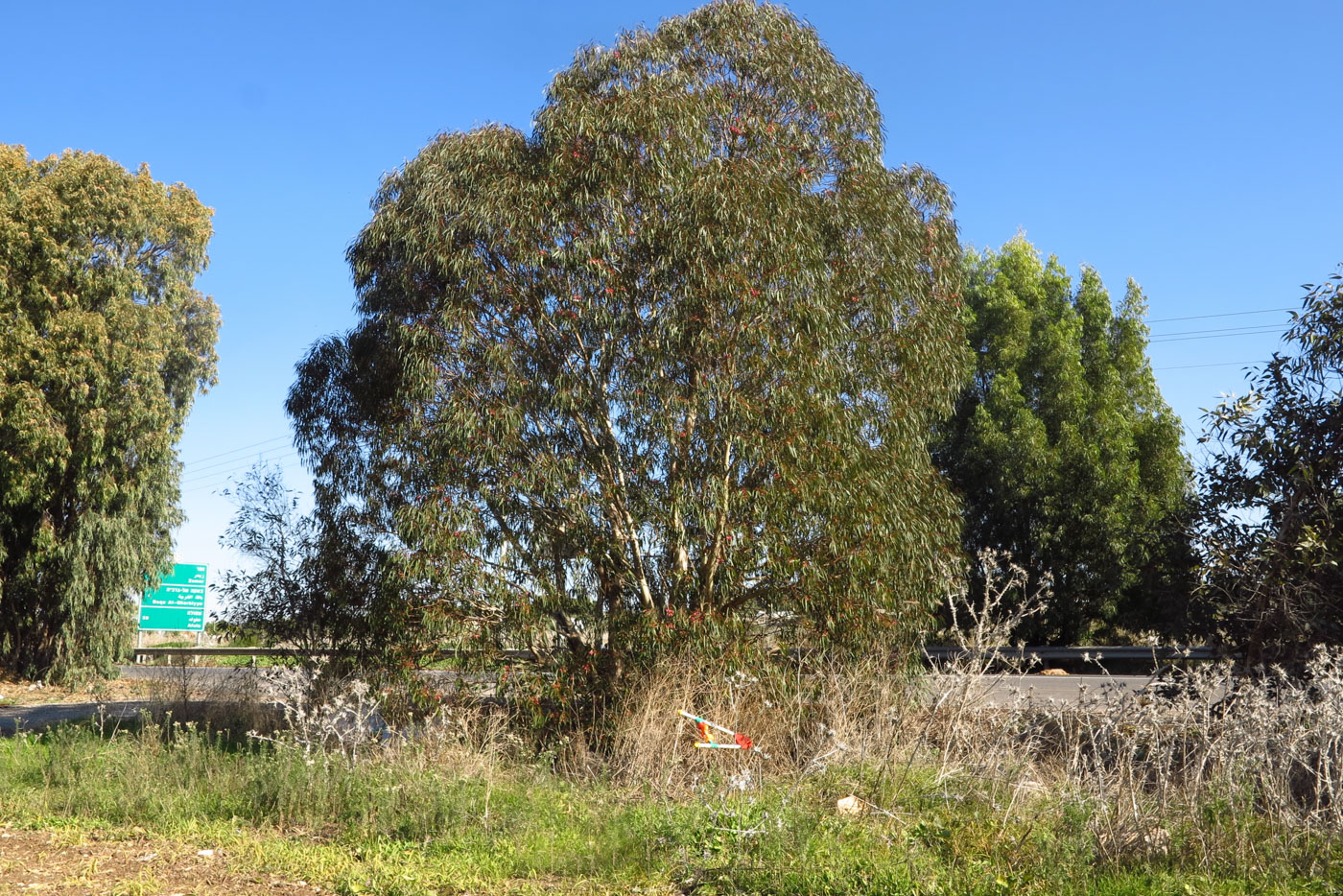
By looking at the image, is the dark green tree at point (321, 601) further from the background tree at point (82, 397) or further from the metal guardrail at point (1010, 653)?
the background tree at point (82, 397)

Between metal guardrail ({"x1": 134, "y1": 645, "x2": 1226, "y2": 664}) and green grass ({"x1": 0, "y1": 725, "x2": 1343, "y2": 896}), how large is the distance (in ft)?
3.71

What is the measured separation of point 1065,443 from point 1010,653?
5.04 metres

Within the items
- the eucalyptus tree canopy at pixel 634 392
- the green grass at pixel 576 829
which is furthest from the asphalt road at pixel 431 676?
the eucalyptus tree canopy at pixel 634 392

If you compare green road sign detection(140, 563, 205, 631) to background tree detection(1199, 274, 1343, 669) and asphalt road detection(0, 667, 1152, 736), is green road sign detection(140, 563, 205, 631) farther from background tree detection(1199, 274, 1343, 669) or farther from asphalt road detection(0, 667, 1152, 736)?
background tree detection(1199, 274, 1343, 669)

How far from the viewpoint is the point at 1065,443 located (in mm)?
21953

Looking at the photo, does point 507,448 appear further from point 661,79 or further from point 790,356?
point 661,79

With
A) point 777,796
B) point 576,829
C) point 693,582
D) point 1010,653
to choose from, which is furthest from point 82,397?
point 1010,653

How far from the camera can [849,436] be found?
9438mm

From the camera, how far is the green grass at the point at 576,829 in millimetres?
5465

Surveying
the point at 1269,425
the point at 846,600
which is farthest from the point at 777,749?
the point at 1269,425

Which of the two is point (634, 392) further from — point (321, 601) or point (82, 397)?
point (82, 397)

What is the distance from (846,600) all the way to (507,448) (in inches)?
130

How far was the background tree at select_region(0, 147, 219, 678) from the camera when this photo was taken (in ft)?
59.1

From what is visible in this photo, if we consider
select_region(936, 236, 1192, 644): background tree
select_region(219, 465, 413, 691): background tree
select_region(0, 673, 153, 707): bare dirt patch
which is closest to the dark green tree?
select_region(219, 465, 413, 691): background tree
